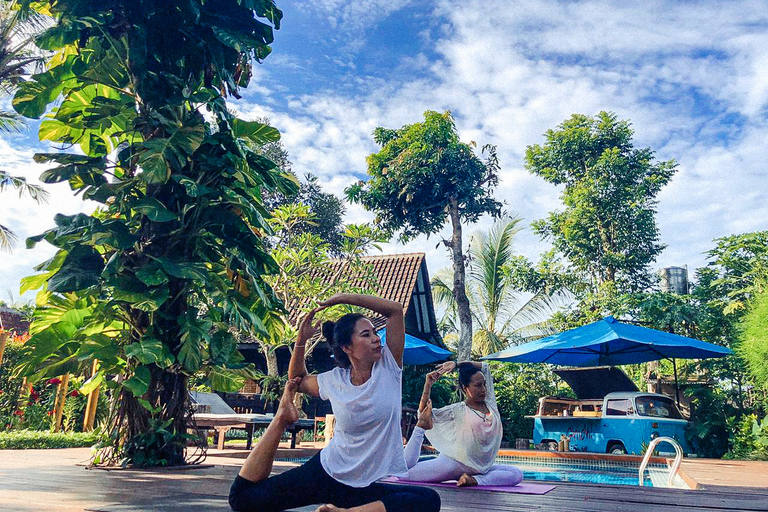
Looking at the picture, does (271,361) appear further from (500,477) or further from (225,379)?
(500,477)

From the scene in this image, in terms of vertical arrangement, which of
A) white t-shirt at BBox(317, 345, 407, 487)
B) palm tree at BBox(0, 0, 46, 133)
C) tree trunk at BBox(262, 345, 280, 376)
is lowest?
white t-shirt at BBox(317, 345, 407, 487)

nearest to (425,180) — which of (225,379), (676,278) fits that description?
(676,278)

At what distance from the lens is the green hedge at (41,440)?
8.25 metres

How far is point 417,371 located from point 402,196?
6.30 meters

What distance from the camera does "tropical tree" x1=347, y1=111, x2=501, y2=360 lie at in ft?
60.6

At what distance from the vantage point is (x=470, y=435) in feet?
14.9

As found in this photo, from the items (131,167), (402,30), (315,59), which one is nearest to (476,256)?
(402,30)

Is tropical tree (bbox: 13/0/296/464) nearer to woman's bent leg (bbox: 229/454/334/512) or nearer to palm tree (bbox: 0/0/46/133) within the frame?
woman's bent leg (bbox: 229/454/334/512)

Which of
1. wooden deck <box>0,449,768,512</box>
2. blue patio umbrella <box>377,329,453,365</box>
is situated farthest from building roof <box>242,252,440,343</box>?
wooden deck <box>0,449,768,512</box>

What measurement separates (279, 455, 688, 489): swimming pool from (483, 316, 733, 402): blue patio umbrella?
6.21 ft

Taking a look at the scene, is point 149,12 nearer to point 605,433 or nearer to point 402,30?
point 402,30

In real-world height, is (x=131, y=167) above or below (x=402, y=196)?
below

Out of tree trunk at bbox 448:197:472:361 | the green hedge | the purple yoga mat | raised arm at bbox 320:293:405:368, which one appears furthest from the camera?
tree trunk at bbox 448:197:472:361

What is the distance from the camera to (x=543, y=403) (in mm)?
11664
